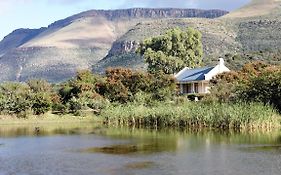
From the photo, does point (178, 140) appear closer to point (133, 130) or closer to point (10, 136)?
point (133, 130)

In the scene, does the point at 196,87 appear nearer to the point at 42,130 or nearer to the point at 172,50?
the point at 172,50

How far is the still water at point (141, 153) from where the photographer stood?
21.8 meters

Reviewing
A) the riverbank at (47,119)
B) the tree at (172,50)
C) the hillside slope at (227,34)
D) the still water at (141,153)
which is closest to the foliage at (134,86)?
the riverbank at (47,119)

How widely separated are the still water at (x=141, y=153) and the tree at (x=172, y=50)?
1341 inches

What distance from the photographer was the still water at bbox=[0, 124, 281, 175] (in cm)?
2183

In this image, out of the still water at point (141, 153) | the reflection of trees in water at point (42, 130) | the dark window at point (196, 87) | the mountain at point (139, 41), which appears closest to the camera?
the still water at point (141, 153)

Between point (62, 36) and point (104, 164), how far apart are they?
6501 inches

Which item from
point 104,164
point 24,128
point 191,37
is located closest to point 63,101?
point 24,128

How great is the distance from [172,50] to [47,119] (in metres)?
28.5

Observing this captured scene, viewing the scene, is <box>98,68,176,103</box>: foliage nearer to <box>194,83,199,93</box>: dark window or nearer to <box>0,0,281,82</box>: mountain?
<box>194,83,199,93</box>: dark window

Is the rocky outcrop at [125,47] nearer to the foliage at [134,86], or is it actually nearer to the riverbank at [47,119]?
the foliage at [134,86]

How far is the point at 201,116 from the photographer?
3966 cm

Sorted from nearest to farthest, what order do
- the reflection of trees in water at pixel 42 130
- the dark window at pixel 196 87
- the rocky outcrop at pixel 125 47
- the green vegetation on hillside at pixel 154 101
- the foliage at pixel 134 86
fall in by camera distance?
the green vegetation on hillside at pixel 154 101, the reflection of trees in water at pixel 42 130, the foliage at pixel 134 86, the dark window at pixel 196 87, the rocky outcrop at pixel 125 47

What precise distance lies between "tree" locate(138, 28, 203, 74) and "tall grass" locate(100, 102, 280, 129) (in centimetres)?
2564
